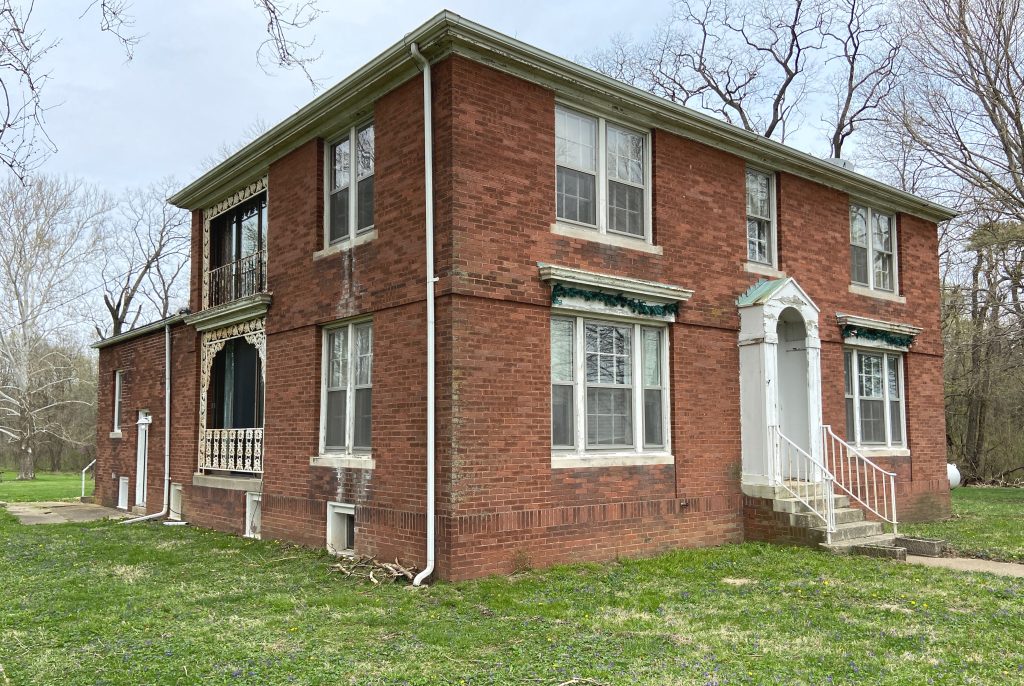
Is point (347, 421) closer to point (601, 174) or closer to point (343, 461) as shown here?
point (343, 461)

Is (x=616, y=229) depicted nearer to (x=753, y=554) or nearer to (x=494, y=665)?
(x=753, y=554)

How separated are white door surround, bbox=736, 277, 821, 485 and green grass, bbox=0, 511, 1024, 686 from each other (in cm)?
169

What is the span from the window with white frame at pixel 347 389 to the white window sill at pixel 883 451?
8363 millimetres

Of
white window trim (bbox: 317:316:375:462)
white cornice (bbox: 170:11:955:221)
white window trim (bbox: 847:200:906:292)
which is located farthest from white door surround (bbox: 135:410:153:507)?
white window trim (bbox: 847:200:906:292)

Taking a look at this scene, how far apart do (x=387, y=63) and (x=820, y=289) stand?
7.97 meters

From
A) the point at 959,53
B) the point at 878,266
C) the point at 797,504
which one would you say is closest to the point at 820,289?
the point at 878,266

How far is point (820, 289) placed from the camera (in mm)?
13852

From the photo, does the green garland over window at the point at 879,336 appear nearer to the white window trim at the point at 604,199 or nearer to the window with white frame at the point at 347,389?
the white window trim at the point at 604,199

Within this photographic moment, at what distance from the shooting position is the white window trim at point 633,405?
34.0 ft

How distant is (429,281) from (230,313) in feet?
18.4

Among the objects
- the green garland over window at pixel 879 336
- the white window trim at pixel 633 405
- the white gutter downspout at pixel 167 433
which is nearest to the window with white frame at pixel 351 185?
the white window trim at pixel 633 405

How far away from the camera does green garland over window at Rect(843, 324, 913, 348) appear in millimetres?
14125

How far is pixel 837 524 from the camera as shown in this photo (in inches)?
452

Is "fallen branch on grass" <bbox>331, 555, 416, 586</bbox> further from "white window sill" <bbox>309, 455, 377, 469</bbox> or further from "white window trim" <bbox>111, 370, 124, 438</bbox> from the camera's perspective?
"white window trim" <bbox>111, 370, 124, 438</bbox>
